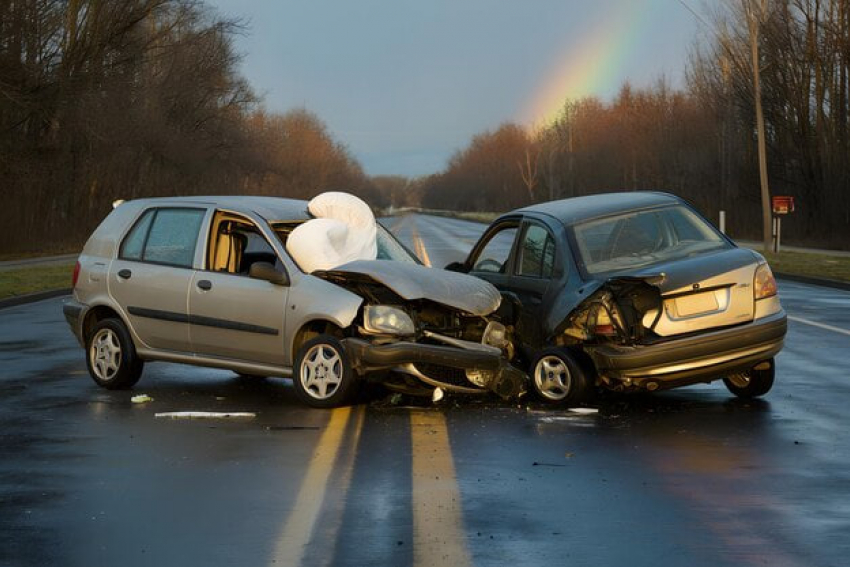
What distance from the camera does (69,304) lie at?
12.2m

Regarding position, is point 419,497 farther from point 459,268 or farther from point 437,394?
point 459,268

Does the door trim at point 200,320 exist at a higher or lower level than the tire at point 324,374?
higher

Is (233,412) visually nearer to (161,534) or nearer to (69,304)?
Answer: (69,304)

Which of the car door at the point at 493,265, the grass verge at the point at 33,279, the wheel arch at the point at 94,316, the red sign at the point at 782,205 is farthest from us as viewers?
the red sign at the point at 782,205

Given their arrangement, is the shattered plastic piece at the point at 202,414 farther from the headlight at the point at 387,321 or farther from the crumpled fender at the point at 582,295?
the crumpled fender at the point at 582,295

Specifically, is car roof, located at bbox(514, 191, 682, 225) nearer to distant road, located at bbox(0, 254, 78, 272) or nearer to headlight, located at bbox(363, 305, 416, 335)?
headlight, located at bbox(363, 305, 416, 335)

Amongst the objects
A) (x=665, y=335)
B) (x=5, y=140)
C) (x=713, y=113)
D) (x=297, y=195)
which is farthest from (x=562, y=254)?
(x=297, y=195)

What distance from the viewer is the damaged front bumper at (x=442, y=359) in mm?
9797

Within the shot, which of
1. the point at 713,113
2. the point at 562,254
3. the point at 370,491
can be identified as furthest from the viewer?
the point at 713,113

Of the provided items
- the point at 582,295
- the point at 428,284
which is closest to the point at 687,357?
the point at 582,295

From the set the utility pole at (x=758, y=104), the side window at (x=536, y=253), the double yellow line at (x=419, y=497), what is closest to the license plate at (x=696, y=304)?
the side window at (x=536, y=253)

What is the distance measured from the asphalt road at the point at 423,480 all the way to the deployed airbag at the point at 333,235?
3.96ft

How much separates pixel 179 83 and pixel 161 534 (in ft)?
212

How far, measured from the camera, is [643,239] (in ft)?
35.4
